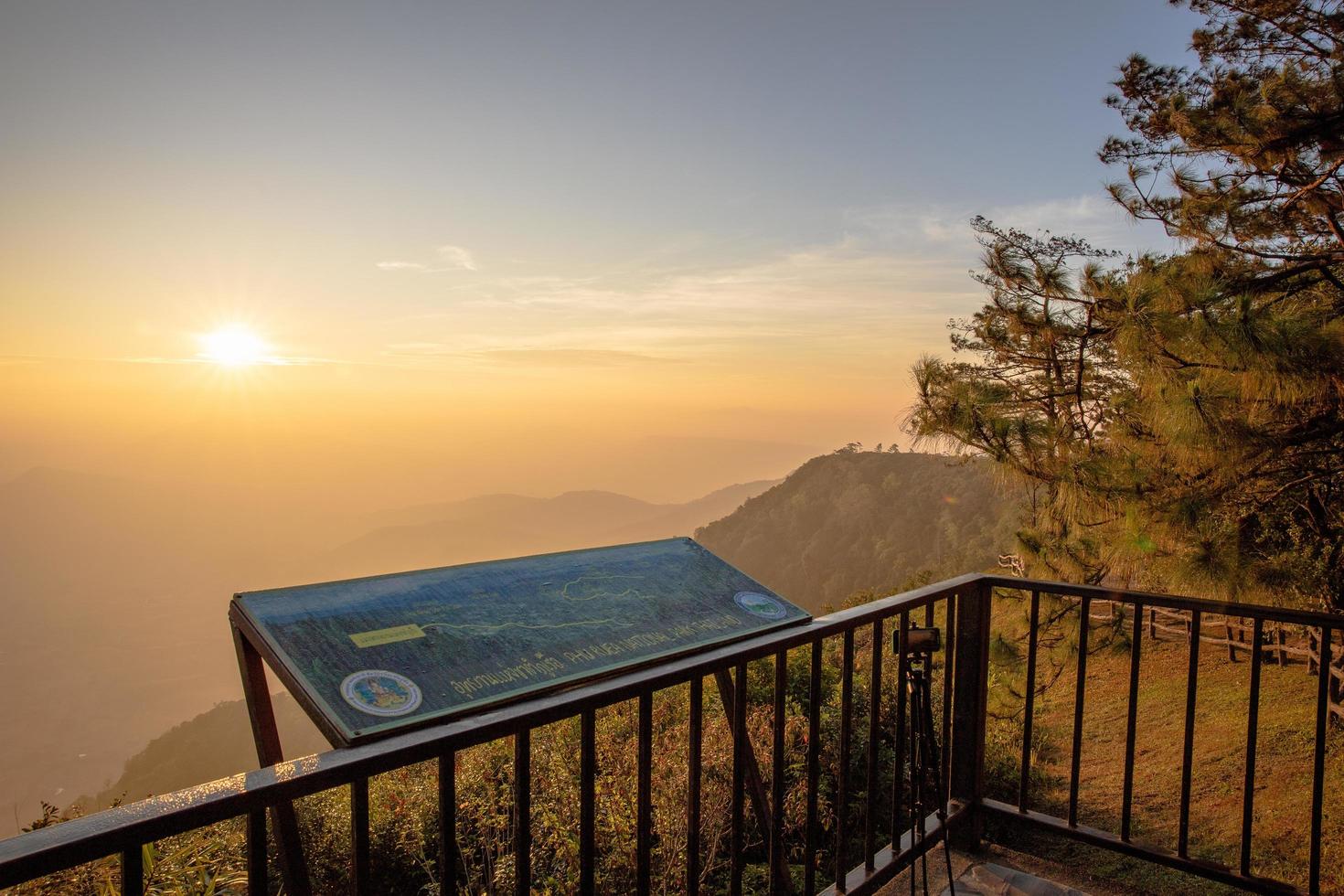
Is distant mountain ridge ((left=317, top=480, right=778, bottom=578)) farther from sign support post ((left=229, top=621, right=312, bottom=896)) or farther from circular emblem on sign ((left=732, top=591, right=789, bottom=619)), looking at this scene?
sign support post ((left=229, top=621, right=312, bottom=896))

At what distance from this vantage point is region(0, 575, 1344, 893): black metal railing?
0.82 meters

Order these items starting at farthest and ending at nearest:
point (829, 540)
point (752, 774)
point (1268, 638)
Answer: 1. point (829, 540)
2. point (1268, 638)
3. point (752, 774)

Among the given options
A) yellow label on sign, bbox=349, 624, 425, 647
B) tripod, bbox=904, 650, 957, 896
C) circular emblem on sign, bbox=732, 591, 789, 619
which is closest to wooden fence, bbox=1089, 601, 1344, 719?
tripod, bbox=904, 650, 957, 896

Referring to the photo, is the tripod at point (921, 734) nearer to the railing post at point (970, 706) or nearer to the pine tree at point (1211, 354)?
the railing post at point (970, 706)

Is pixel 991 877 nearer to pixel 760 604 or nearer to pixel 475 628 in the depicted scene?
pixel 760 604

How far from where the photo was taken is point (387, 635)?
4.47 feet

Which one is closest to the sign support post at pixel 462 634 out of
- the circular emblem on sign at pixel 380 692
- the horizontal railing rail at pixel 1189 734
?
the circular emblem on sign at pixel 380 692

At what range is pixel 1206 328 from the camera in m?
3.76

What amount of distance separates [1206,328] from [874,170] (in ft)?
17.3

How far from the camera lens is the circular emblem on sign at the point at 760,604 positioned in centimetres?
186

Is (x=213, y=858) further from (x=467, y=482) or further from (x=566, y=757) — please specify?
(x=467, y=482)

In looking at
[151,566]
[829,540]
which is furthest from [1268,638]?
[151,566]

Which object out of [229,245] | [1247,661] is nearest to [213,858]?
[1247,661]

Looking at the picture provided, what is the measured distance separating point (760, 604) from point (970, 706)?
112 cm
